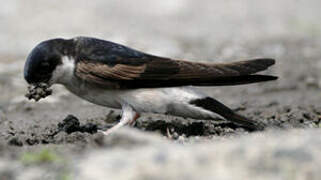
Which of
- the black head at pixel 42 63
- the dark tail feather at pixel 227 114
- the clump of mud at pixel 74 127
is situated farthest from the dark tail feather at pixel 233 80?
the black head at pixel 42 63

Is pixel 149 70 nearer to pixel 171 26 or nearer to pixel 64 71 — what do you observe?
pixel 64 71

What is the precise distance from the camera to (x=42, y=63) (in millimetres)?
6227

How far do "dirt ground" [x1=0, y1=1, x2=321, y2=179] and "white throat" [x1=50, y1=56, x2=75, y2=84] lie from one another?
0.35 metres

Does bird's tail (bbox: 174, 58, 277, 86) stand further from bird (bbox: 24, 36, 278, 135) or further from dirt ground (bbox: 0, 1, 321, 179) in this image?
dirt ground (bbox: 0, 1, 321, 179)

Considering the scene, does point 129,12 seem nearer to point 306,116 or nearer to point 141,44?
point 141,44

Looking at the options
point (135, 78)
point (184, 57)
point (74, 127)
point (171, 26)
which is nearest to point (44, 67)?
point (74, 127)

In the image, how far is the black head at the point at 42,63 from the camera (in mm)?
6207

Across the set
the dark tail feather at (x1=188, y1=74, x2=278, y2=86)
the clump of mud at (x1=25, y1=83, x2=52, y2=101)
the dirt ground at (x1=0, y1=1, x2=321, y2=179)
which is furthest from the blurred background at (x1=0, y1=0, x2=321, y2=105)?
the dark tail feather at (x1=188, y1=74, x2=278, y2=86)

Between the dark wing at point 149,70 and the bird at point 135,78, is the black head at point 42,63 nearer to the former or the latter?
the bird at point 135,78

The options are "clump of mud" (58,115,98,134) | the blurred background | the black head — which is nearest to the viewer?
the black head

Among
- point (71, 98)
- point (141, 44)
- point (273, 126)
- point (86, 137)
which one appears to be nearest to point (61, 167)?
point (86, 137)

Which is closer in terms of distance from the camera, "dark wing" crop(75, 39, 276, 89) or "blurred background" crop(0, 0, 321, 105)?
"dark wing" crop(75, 39, 276, 89)

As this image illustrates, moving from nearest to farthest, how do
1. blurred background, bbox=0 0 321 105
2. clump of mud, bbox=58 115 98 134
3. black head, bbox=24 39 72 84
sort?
black head, bbox=24 39 72 84 < clump of mud, bbox=58 115 98 134 < blurred background, bbox=0 0 321 105

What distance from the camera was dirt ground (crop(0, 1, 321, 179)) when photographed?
20.6 ft
